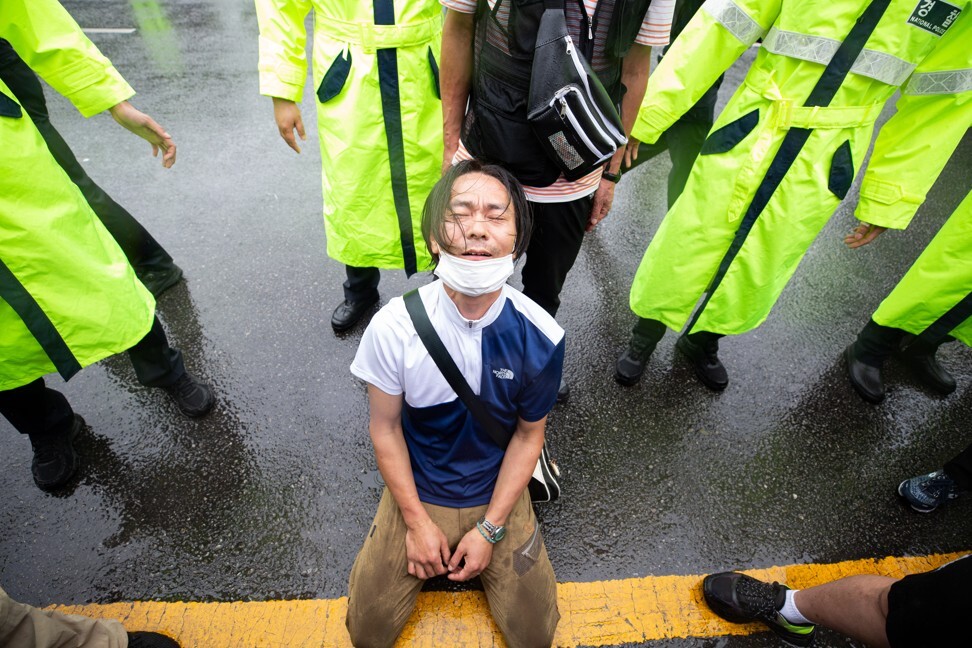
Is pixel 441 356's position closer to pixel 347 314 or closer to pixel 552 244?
pixel 552 244

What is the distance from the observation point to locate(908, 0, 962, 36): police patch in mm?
1696

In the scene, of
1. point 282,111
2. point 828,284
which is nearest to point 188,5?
point 282,111

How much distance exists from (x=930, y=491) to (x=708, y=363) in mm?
1052

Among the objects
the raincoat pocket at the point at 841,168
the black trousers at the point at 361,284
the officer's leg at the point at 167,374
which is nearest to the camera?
the raincoat pocket at the point at 841,168

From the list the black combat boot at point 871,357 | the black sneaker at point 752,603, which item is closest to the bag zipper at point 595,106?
the black sneaker at point 752,603

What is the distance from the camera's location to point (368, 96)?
7.31 feet

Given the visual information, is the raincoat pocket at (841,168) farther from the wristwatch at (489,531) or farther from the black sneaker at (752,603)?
the wristwatch at (489,531)

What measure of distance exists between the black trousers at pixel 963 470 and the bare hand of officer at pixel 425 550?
2.10 meters

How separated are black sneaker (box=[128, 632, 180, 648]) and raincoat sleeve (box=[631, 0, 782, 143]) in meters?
2.52

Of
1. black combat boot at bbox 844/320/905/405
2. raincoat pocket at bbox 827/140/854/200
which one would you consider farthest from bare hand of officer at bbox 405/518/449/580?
black combat boot at bbox 844/320/905/405

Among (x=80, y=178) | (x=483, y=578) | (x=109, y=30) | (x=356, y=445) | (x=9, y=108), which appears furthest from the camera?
(x=109, y=30)

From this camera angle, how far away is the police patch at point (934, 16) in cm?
170

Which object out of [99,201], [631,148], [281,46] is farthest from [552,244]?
[99,201]

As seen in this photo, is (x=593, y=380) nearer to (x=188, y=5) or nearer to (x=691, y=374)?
(x=691, y=374)
